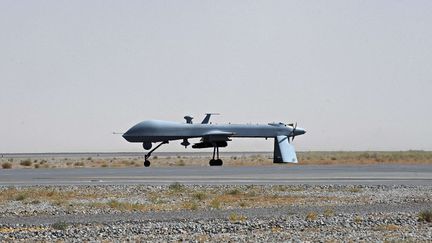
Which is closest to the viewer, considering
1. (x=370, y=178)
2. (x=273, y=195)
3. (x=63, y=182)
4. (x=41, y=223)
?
(x=41, y=223)

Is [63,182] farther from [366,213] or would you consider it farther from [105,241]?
[105,241]

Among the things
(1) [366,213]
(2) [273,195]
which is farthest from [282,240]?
(2) [273,195]

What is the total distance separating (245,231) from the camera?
21781 mm

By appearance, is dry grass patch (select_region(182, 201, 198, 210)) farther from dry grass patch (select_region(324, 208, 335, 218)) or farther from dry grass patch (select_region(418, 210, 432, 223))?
dry grass patch (select_region(418, 210, 432, 223))

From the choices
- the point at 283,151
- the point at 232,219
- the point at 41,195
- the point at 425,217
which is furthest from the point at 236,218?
the point at 283,151

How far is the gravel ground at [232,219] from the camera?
68.0ft

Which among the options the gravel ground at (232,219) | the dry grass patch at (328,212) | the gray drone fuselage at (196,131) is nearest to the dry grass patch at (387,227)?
the gravel ground at (232,219)

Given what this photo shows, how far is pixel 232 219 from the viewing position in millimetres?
24688

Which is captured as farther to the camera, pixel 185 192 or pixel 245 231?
pixel 185 192

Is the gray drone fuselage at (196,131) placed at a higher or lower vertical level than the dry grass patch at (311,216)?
higher

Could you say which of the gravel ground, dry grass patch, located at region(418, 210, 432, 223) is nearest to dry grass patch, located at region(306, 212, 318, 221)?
the gravel ground

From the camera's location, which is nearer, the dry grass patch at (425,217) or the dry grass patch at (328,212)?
the dry grass patch at (425,217)

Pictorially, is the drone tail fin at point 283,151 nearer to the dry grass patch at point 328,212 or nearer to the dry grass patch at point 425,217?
the dry grass patch at point 328,212

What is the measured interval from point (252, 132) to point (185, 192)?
42.3 meters
